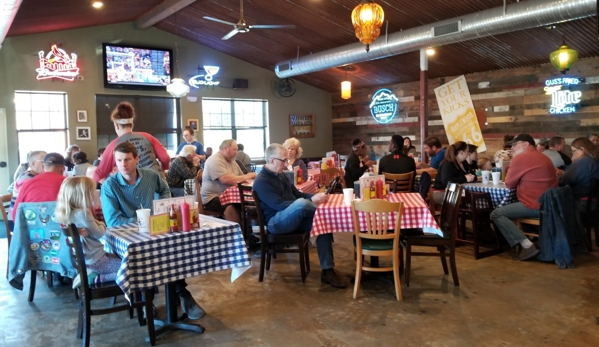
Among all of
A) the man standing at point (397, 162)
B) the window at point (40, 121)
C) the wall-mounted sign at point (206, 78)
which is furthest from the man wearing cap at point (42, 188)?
the wall-mounted sign at point (206, 78)

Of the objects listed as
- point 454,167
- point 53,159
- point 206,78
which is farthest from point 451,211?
point 206,78

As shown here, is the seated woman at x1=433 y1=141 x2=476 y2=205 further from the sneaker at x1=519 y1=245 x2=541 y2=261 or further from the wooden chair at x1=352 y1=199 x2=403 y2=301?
the wooden chair at x1=352 y1=199 x2=403 y2=301

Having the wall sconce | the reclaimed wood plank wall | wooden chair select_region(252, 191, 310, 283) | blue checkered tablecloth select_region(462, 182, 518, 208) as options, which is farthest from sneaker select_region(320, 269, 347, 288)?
the reclaimed wood plank wall

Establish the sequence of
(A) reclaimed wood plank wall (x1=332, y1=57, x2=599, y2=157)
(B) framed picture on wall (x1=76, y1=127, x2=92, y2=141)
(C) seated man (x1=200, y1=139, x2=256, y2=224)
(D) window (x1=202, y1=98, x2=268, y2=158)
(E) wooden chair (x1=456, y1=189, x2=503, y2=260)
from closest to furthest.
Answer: (E) wooden chair (x1=456, y1=189, x2=503, y2=260) → (C) seated man (x1=200, y1=139, x2=256, y2=224) → (A) reclaimed wood plank wall (x1=332, y1=57, x2=599, y2=157) → (B) framed picture on wall (x1=76, y1=127, x2=92, y2=141) → (D) window (x1=202, y1=98, x2=268, y2=158)

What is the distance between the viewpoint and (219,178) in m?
5.62

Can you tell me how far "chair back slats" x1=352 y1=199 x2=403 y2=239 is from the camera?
3619 millimetres

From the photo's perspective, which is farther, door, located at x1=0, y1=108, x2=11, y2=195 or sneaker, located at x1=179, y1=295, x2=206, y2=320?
door, located at x1=0, y1=108, x2=11, y2=195

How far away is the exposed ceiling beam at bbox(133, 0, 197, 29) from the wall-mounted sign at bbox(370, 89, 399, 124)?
513cm

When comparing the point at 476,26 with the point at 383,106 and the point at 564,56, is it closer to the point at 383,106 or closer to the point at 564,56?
the point at 564,56

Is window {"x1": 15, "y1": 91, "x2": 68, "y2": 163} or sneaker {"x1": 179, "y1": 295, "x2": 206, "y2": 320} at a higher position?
window {"x1": 15, "y1": 91, "x2": 68, "y2": 163}

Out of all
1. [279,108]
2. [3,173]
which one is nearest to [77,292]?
[3,173]

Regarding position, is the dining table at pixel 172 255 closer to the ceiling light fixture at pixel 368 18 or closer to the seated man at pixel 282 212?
the seated man at pixel 282 212

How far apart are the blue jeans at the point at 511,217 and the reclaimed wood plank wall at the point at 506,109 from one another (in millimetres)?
4078

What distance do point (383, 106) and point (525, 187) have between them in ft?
22.8
